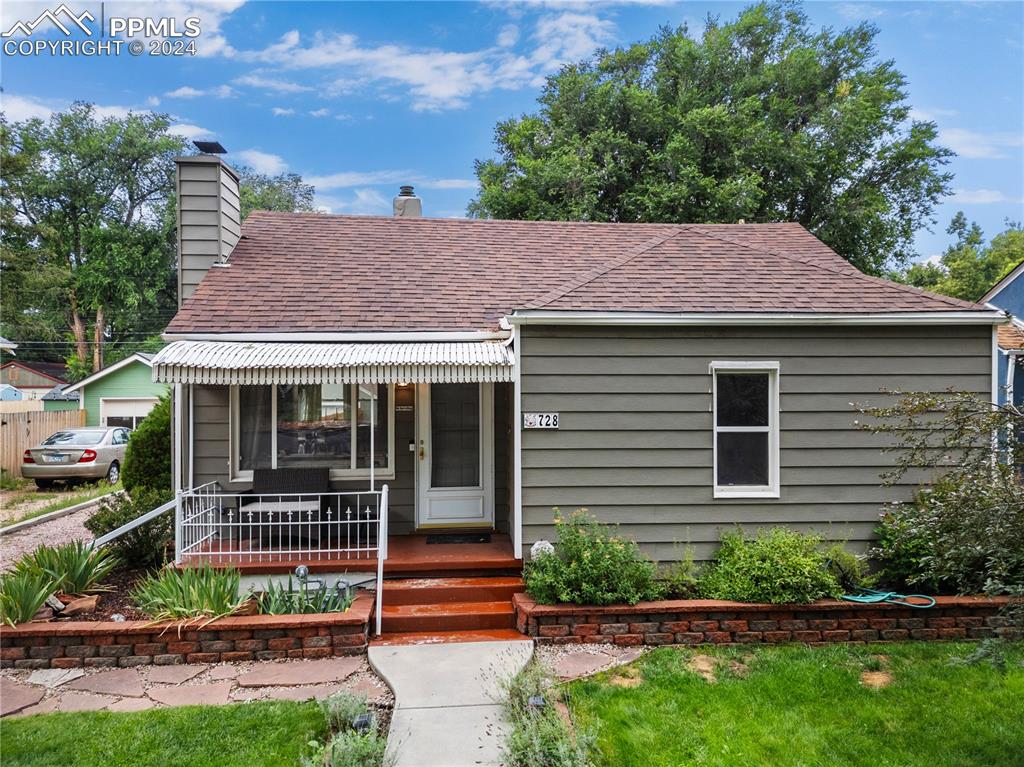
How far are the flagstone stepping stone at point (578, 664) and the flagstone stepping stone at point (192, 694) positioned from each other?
282cm

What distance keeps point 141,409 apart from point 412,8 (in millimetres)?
17977

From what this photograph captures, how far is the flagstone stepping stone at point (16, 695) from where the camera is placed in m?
4.80

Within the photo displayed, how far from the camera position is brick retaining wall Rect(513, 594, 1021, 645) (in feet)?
19.6

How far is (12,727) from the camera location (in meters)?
4.45

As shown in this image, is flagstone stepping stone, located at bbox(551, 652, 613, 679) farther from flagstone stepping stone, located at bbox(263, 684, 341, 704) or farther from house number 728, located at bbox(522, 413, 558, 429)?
house number 728, located at bbox(522, 413, 558, 429)

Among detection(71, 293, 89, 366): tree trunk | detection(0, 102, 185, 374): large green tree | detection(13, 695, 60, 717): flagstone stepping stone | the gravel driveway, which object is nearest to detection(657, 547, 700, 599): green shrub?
detection(13, 695, 60, 717): flagstone stepping stone

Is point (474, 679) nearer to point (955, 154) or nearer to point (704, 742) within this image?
point (704, 742)

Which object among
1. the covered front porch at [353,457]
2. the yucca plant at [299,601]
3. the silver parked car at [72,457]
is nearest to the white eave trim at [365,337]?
the covered front porch at [353,457]

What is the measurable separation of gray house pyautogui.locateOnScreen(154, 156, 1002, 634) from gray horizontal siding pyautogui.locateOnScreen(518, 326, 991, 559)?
23 millimetres

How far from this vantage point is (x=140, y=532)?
7.55 m

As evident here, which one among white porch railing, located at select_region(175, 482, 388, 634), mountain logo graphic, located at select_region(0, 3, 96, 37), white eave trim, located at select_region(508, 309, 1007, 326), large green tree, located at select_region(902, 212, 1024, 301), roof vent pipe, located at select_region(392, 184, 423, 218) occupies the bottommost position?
white porch railing, located at select_region(175, 482, 388, 634)

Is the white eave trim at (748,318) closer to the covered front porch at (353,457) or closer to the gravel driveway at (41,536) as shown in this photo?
the covered front porch at (353,457)

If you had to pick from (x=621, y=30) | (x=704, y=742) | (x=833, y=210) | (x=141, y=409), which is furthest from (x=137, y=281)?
(x=704, y=742)

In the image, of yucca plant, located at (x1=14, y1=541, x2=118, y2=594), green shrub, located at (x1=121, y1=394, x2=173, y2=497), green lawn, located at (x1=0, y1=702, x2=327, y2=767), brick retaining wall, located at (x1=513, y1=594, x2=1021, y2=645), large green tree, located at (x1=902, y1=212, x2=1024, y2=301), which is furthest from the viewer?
large green tree, located at (x1=902, y1=212, x2=1024, y2=301)
